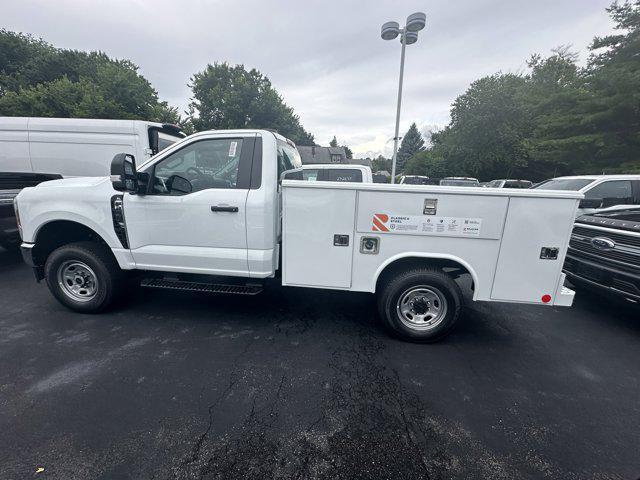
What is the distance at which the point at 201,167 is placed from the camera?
3.40 m

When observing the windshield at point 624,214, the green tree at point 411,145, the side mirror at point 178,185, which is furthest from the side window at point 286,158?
the green tree at point 411,145

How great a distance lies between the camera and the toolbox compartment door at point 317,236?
3.02 metres

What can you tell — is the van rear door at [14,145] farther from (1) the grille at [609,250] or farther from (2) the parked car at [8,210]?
(1) the grille at [609,250]

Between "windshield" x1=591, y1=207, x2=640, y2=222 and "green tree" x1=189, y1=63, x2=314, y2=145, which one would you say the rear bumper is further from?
"green tree" x1=189, y1=63, x2=314, y2=145

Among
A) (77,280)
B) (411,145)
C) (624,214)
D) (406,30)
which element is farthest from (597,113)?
(411,145)

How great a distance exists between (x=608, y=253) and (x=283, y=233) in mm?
4578

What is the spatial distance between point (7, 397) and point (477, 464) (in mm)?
3835

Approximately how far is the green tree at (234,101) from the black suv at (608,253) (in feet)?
99.2

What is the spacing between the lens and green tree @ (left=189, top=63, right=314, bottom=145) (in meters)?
29.6

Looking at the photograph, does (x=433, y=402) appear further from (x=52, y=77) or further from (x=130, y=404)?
(x=52, y=77)

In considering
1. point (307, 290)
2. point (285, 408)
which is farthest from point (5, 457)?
point (307, 290)

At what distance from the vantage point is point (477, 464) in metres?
1.95

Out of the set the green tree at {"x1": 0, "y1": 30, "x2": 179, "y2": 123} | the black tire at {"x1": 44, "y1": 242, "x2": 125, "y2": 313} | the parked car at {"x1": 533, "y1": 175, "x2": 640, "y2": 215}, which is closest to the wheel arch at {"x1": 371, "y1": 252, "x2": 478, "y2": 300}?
the black tire at {"x1": 44, "y1": 242, "x2": 125, "y2": 313}

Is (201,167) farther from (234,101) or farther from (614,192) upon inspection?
(234,101)
